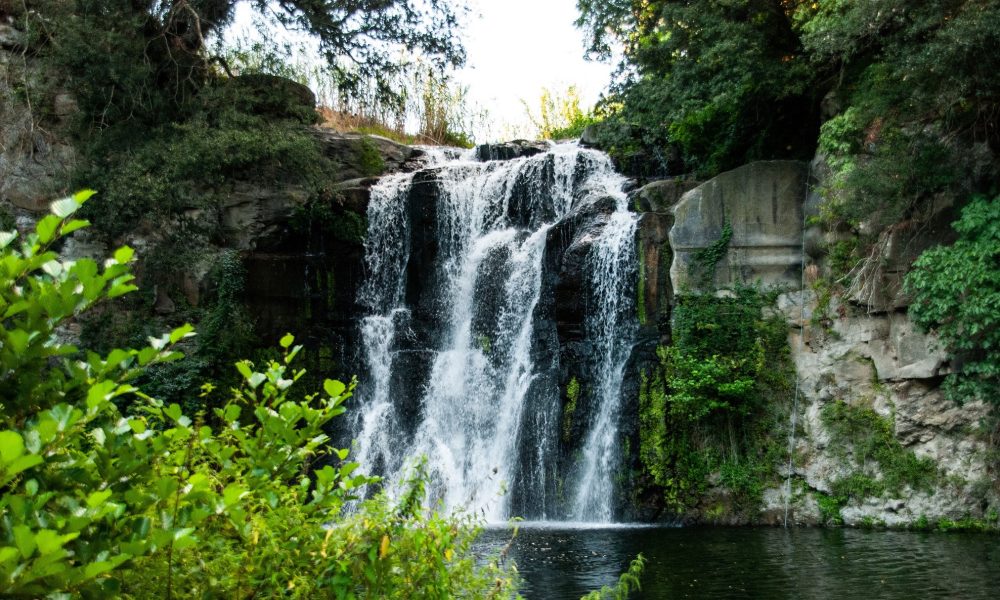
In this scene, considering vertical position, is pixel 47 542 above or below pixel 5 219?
below

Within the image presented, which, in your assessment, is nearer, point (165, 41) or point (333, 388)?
point (333, 388)

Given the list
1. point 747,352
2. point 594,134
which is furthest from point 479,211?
point 747,352

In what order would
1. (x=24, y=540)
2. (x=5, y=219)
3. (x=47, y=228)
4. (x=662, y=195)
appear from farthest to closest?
1. (x=5, y=219)
2. (x=662, y=195)
3. (x=47, y=228)
4. (x=24, y=540)

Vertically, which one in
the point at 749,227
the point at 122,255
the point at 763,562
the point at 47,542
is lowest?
the point at 763,562

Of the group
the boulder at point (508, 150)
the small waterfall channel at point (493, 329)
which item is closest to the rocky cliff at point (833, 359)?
the small waterfall channel at point (493, 329)

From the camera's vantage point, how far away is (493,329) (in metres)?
15.5

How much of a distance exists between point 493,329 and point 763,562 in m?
7.51

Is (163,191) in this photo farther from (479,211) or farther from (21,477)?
(21,477)

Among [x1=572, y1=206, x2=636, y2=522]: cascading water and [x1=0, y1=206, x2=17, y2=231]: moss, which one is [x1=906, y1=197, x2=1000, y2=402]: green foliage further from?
[x1=0, y1=206, x2=17, y2=231]: moss

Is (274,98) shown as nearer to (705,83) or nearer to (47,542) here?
(705,83)

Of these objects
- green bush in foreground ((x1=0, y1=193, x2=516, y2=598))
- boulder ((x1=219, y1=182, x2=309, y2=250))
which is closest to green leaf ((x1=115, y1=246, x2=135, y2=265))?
green bush in foreground ((x1=0, y1=193, x2=516, y2=598))

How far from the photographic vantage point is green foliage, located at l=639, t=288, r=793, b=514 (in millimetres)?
12758

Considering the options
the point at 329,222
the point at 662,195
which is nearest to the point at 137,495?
the point at 662,195

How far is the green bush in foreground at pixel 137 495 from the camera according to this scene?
68.6 inches
